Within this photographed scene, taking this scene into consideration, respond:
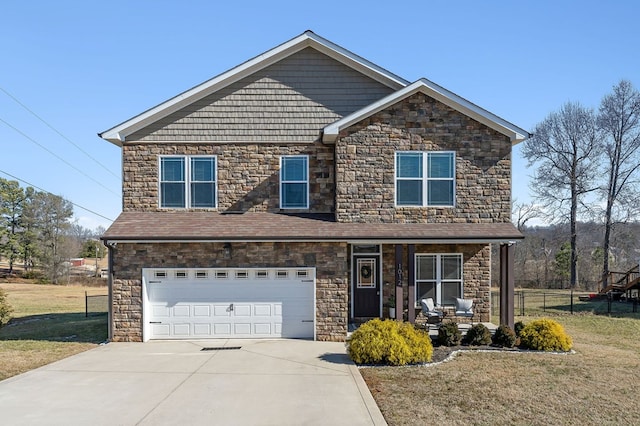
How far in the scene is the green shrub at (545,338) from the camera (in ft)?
38.1

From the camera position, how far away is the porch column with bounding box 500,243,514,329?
1284 cm

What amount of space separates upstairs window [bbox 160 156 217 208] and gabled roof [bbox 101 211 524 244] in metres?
0.45

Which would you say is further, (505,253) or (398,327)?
(505,253)

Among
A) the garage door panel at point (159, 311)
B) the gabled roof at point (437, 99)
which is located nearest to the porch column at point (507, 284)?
the gabled roof at point (437, 99)

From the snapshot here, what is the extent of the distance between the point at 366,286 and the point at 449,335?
3.49 meters

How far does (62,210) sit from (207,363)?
43264mm

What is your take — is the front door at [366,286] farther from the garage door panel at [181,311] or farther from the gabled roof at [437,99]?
the garage door panel at [181,311]

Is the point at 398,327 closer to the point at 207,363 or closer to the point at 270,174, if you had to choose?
the point at 207,363

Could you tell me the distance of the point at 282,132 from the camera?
14.2 metres

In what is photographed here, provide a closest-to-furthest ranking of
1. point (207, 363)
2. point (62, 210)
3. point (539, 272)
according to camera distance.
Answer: point (207, 363), point (539, 272), point (62, 210)

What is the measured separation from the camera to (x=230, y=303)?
13.1 m

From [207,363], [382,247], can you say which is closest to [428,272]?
[382,247]

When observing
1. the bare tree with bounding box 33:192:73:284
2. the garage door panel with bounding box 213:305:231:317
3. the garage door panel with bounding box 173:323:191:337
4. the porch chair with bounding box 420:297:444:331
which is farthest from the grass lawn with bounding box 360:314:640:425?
the bare tree with bounding box 33:192:73:284

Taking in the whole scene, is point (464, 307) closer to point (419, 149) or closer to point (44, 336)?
point (419, 149)
